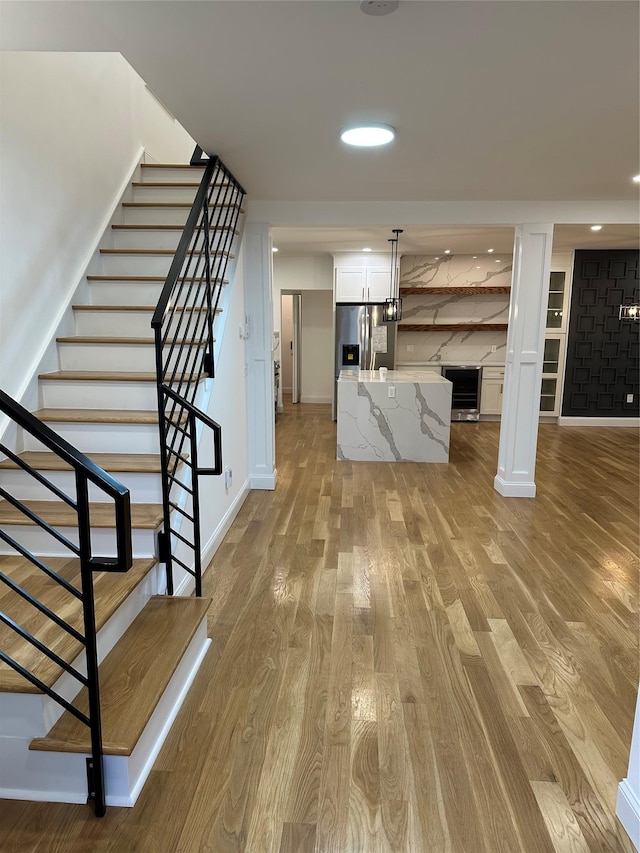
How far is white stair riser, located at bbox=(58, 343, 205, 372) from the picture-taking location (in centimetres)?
323

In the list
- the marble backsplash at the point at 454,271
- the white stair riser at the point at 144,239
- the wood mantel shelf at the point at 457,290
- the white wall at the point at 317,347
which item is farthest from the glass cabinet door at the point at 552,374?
the white stair riser at the point at 144,239

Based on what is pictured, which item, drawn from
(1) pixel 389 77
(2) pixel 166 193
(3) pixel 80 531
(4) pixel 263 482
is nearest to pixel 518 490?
(4) pixel 263 482

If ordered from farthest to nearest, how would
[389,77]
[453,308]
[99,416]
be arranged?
[453,308]
[99,416]
[389,77]

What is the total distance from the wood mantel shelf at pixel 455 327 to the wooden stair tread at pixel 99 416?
5899 mm

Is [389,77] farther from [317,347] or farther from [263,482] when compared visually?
[317,347]

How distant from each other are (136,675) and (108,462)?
1.12 meters

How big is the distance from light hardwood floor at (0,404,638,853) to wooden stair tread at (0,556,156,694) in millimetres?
402

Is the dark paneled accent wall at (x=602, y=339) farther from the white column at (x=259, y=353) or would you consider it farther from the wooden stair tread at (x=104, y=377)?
the wooden stair tread at (x=104, y=377)

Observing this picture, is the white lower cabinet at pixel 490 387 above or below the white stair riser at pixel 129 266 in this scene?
below

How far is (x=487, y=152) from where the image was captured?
10.0 ft

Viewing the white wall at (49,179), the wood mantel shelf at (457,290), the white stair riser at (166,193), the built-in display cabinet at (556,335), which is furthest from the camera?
the wood mantel shelf at (457,290)

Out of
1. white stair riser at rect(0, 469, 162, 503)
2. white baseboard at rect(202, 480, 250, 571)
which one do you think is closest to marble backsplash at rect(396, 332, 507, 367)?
white baseboard at rect(202, 480, 250, 571)

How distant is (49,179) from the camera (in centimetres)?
307

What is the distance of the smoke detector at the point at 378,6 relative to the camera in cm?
158
